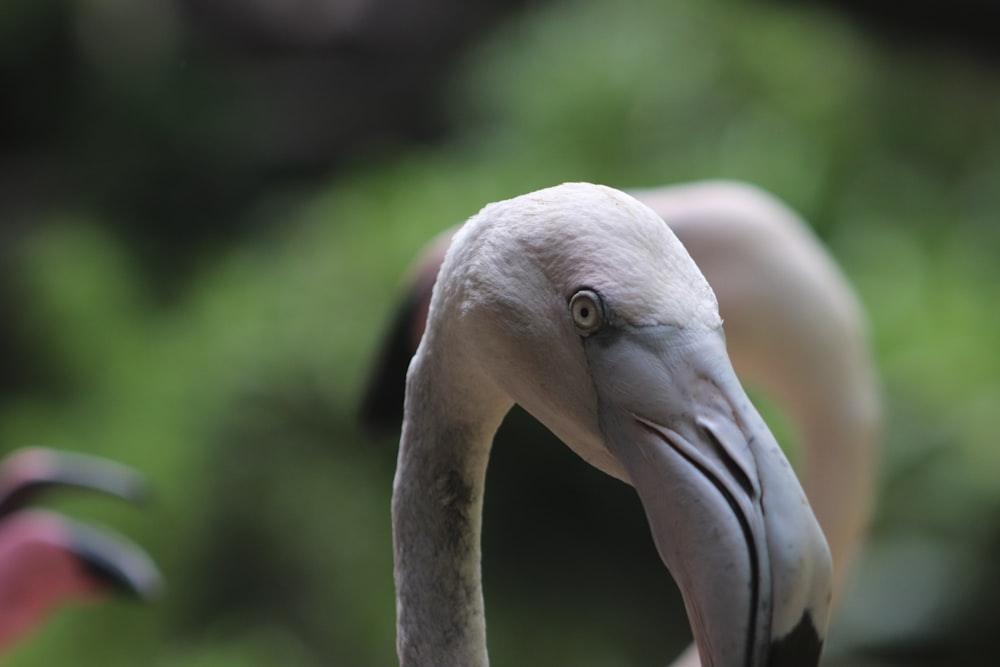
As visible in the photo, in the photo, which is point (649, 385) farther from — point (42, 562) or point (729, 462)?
point (42, 562)

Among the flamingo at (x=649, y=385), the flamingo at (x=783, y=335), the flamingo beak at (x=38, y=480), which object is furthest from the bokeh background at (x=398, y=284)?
the flamingo at (x=649, y=385)

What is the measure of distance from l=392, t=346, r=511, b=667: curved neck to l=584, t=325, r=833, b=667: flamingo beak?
149mm

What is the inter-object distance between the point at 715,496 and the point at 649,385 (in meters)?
0.08

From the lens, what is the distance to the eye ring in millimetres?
757

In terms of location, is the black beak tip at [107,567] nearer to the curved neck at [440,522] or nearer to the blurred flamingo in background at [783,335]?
the blurred flamingo in background at [783,335]

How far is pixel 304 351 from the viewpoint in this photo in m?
3.38

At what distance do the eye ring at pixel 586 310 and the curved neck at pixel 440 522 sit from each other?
142 millimetres

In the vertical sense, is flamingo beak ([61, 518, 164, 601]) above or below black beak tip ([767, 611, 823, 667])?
above

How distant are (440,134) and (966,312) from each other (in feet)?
8.45

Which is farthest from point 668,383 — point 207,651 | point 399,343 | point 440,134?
point 440,134

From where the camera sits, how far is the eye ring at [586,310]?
76 centimetres

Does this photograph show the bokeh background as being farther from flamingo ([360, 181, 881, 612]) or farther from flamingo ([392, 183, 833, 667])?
flamingo ([392, 183, 833, 667])

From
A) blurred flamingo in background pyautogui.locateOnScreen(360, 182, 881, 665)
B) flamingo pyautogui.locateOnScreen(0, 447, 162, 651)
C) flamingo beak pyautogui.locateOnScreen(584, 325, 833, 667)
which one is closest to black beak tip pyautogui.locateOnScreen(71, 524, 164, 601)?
flamingo pyautogui.locateOnScreen(0, 447, 162, 651)

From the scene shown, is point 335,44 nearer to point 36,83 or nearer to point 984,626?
point 36,83
